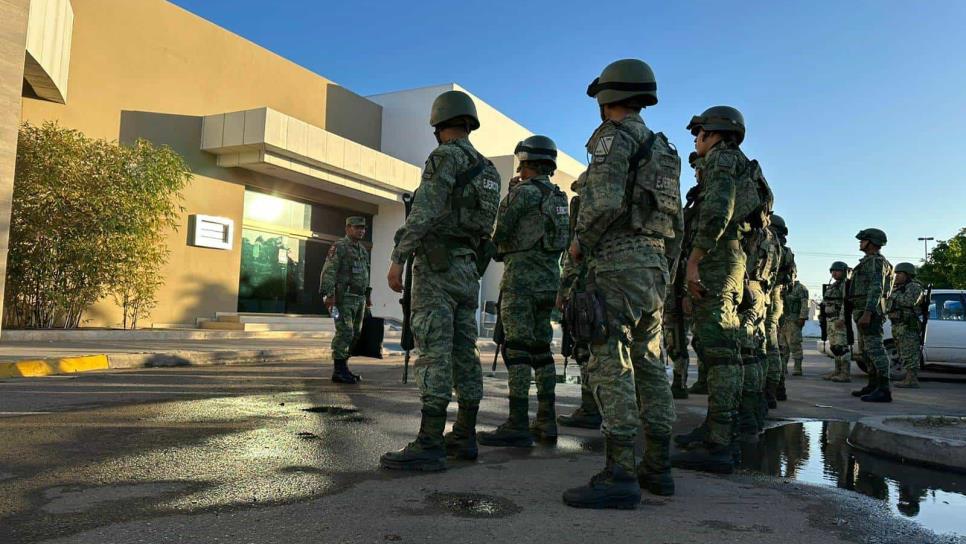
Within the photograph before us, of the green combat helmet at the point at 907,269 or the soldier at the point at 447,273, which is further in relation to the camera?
the green combat helmet at the point at 907,269

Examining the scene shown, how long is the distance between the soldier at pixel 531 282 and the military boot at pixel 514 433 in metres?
0.06

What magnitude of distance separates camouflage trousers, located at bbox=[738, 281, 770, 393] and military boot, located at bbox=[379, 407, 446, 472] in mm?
2515

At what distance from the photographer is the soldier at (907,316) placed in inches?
376

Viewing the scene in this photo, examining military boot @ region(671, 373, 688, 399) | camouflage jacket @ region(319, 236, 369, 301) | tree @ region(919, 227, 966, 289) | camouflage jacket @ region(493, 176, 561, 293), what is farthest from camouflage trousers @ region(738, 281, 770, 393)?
tree @ region(919, 227, 966, 289)

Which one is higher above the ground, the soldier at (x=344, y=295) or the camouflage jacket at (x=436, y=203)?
the camouflage jacket at (x=436, y=203)

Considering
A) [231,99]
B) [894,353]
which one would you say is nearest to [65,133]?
[231,99]

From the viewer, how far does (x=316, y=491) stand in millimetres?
2832

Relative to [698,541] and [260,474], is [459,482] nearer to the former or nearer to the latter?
[260,474]

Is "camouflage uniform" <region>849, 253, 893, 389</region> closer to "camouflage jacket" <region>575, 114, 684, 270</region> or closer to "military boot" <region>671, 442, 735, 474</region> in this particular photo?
"military boot" <region>671, 442, 735, 474</region>

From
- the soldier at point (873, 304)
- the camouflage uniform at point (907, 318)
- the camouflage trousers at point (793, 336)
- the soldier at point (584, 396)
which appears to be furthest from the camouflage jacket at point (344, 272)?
the camouflage uniform at point (907, 318)

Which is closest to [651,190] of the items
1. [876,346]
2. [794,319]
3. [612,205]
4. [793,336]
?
[612,205]

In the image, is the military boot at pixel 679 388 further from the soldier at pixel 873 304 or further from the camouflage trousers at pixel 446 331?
the camouflage trousers at pixel 446 331

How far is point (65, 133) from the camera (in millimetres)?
12414

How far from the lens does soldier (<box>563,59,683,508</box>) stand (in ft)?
9.64
